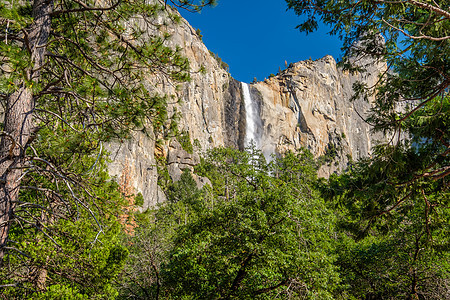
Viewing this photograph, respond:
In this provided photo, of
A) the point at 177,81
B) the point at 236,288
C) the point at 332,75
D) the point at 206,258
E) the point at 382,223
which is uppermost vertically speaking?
the point at 332,75

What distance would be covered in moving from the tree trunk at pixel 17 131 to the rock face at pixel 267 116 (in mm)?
28087

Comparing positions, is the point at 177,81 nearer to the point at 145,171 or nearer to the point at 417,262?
the point at 417,262

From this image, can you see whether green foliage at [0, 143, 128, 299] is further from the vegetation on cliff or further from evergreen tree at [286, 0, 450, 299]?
evergreen tree at [286, 0, 450, 299]

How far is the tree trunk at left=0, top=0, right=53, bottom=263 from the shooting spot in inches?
136

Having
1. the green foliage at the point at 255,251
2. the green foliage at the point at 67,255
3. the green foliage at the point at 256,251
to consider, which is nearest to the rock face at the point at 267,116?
the green foliage at the point at 255,251

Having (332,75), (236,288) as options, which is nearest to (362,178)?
(236,288)

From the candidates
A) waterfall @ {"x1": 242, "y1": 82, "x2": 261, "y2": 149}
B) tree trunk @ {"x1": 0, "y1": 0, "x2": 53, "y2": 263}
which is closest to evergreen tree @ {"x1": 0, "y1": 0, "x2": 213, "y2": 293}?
tree trunk @ {"x1": 0, "y1": 0, "x2": 53, "y2": 263}

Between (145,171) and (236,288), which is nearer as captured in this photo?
(236,288)

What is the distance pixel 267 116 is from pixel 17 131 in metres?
59.0

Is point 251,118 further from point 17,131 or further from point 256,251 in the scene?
point 17,131

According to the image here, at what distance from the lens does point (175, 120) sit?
192 inches

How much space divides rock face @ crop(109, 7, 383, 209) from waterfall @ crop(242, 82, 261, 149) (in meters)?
0.97

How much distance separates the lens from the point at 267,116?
6138cm

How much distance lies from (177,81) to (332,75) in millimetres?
79323
